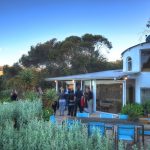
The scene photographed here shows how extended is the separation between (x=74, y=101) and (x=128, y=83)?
10.7 feet

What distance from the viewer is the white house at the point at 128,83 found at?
2089cm

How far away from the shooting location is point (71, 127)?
19.8 ft

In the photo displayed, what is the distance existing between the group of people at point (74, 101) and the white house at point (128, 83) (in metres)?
0.89

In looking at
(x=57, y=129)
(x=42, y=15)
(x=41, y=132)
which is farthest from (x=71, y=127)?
(x=42, y=15)

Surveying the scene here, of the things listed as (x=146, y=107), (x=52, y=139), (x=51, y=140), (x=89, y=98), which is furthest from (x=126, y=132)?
(x=89, y=98)

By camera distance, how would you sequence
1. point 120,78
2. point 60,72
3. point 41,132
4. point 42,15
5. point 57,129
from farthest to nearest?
point 60,72
point 42,15
point 120,78
point 57,129
point 41,132

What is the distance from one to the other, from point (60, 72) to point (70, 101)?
3093 centimetres

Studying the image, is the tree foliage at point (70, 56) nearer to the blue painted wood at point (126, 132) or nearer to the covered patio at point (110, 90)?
the covered patio at point (110, 90)

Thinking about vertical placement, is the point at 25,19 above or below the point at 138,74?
above

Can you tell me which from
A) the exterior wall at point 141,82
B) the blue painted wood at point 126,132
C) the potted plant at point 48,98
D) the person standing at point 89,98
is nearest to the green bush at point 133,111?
the exterior wall at point 141,82

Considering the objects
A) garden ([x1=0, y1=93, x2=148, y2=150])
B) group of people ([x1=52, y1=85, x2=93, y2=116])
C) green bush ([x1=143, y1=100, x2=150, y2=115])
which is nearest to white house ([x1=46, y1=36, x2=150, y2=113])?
group of people ([x1=52, y1=85, x2=93, y2=116])

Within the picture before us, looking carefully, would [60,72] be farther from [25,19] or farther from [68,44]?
[25,19]

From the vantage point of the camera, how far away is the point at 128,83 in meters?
21.9

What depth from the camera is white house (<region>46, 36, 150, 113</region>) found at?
2089 centimetres
